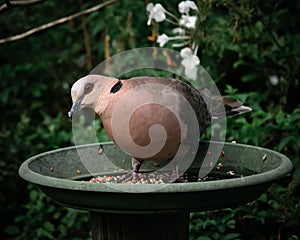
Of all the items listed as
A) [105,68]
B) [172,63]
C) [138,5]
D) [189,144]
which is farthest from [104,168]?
[138,5]

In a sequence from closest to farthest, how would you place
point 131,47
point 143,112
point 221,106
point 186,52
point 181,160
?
point 143,112 < point 181,160 < point 221,106 < point 186,52 < point 131,47

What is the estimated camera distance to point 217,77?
3.79m

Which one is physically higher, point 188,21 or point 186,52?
point 188,21

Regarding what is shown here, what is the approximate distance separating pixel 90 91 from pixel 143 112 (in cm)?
20

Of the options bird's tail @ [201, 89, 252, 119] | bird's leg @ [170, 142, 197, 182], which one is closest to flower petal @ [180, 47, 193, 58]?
bird's tail @ [201, 89, 252, 119]

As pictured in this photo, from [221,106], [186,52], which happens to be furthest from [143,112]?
[186,52]

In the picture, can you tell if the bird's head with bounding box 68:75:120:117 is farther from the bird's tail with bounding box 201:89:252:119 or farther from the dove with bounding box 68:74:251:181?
the bird's tail with bounding box 201:89:252:119

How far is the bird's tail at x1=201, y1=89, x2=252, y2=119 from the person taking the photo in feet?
7.97

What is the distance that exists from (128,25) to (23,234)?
5.22ft

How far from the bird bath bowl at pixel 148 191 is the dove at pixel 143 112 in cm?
22

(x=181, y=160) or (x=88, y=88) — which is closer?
(x=88, y=88)

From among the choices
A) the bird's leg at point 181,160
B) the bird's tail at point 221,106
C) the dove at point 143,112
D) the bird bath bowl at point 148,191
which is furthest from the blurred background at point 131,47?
the dove at point 143,112

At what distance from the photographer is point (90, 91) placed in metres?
2.03

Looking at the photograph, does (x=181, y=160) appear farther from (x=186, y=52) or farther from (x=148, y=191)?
Answer: (x=186, y=52)
